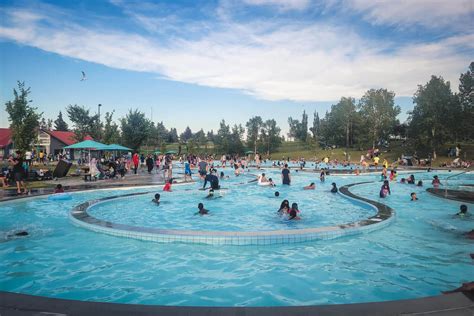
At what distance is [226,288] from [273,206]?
8.84 metres

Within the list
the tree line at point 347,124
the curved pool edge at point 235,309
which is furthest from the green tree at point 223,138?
the curved pool edge at point 235,309

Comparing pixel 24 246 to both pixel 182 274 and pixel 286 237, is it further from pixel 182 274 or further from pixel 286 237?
pixel 286 237

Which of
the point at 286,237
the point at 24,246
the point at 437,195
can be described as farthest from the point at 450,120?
the point at 24,246

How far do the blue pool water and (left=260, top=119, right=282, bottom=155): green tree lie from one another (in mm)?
68583

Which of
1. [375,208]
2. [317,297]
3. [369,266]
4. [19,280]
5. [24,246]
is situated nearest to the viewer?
[317,297]

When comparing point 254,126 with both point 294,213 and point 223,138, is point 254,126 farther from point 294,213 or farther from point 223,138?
point 294,213

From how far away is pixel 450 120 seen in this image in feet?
169

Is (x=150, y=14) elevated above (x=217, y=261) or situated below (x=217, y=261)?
above

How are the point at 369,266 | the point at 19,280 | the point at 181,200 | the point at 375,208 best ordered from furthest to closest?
the point at 181,200, the point at 375,208, the point at 369,266, the point at 19,280

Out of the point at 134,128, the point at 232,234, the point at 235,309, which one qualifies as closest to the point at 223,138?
the point at 134,128

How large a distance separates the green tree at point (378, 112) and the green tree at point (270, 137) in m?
22.5

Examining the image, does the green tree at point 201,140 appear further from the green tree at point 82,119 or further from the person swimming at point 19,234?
the person swimming at point 19,234

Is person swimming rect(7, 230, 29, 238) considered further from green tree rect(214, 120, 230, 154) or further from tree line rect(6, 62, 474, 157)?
green tree rect(214, 120, 230, 154)

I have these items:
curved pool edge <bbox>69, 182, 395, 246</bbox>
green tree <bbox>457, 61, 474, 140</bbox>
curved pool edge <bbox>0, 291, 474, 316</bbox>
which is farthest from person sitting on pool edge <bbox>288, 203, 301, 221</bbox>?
green tree <bbox>457, 61, 474, 140</bbox>
